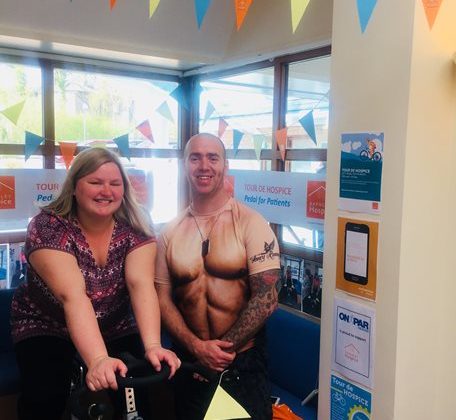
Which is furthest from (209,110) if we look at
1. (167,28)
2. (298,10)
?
(298,10)

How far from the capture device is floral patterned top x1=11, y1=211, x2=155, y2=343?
1900 mm

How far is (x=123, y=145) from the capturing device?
387 cm

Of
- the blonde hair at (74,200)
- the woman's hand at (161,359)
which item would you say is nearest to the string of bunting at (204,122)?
the blonde hair at (74,200)

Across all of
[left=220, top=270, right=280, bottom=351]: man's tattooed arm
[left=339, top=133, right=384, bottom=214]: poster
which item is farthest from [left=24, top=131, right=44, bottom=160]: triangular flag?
[left=339, top=133, right=384, bottom=214]: poster

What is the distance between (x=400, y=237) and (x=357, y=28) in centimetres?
87

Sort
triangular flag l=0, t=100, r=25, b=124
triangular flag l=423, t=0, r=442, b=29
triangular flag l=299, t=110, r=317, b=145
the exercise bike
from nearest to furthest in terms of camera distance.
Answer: the exercise bike
triangular flag l=423, t=0, r=442, b=29
triangular flag l=299, t=110, r=317, b=145
triangular flag l=0, t=100, r=25, b=124

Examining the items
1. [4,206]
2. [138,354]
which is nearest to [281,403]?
[138,354]

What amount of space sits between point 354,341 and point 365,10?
1.36 metres

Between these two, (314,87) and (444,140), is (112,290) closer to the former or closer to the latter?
(444,140)

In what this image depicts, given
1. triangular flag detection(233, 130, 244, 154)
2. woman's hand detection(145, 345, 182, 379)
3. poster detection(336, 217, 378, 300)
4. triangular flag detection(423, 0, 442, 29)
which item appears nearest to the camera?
woman's hand detection(145, 345, 182, 379)

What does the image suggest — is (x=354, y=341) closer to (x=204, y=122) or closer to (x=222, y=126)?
(x=222, y=126)

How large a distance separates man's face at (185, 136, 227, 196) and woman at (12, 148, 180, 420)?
0.27 meters

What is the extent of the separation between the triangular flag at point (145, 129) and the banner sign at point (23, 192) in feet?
2.25

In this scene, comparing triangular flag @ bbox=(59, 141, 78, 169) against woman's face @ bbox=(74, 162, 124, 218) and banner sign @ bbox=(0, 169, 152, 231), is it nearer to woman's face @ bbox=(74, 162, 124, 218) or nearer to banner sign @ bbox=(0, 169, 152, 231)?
banner sign @ bbox=(0, 169, 152, 231)
